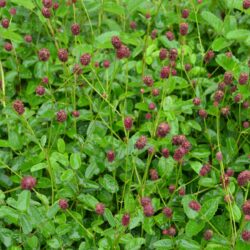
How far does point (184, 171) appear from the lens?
63.7 inches

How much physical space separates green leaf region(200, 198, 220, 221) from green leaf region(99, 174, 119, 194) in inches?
10.1

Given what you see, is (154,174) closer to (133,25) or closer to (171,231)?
(171,231)

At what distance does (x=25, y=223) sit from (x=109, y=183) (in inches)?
10.7

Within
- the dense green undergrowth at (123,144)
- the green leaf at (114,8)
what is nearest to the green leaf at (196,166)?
the dense green undergrowth at (123,144)

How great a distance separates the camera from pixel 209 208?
132 cm

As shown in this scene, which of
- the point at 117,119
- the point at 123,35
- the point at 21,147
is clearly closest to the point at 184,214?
the point at 117,119

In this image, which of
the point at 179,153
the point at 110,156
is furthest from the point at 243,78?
the point at 110,156

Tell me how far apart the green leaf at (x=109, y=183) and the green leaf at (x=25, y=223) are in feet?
0.81

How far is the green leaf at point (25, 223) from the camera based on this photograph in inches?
51.1

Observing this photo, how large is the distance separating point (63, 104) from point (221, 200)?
0.55 meters

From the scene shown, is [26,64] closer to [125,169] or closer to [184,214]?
[125,169]

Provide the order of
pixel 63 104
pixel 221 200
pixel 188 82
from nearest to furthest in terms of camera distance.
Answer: pixel 221 200 → pixel 63 104 → pixel 188 82

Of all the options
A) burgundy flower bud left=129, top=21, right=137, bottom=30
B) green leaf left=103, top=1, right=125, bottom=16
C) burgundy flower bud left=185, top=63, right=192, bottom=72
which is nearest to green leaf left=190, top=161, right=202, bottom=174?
burgundy flower bud left=185, top=63, right=192, bottom=72

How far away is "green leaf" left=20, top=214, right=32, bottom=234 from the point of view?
1.30m
